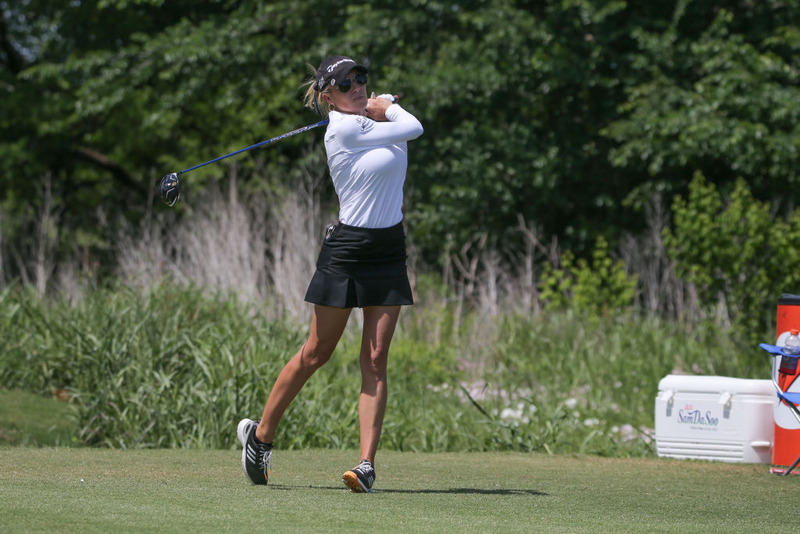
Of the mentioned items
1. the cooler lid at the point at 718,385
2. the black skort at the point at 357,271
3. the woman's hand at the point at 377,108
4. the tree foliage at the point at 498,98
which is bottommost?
the cooler lid at the point at 718,385

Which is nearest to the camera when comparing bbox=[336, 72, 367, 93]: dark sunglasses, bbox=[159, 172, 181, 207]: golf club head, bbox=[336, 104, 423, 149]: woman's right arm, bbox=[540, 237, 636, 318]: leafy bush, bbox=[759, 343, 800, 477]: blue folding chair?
bbox=[336, 104, 423, 149]: woman's right arm

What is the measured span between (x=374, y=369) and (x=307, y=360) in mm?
325

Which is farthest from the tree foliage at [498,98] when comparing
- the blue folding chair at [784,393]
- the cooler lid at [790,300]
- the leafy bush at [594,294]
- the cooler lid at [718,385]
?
the blue folding chair at [784,393]

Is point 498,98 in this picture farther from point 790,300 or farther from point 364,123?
point 364,123

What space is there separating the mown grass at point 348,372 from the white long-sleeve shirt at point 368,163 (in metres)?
3.16

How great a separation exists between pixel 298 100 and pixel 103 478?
1464cm

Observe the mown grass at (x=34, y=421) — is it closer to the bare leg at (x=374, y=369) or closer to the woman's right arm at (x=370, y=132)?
the bare leg at (x=374, y=369)

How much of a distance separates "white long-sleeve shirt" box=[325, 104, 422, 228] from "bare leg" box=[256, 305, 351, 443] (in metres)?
0.46

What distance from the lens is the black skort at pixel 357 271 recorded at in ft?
16.1

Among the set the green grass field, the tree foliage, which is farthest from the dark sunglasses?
the tree foliage

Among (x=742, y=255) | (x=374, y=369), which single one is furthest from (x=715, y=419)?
(x=742, y=255)

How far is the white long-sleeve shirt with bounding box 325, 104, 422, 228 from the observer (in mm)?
4859

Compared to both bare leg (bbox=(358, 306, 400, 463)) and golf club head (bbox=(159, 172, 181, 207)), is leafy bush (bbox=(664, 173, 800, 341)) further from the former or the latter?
golf club head (bbox=(159, 172, 181, 207))

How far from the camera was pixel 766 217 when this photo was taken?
11.7 metres
